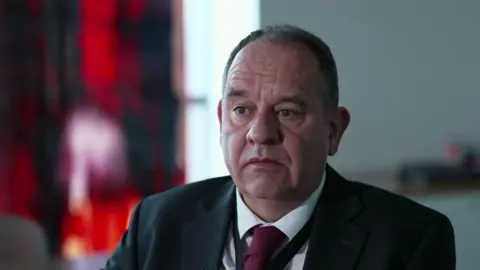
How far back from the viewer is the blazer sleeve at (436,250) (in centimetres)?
117

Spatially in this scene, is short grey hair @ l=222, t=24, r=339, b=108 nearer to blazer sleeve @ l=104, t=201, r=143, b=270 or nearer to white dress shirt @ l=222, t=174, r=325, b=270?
white dress shirt @ l=222, t=174, r=325, b=270

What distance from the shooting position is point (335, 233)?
4.00 feet

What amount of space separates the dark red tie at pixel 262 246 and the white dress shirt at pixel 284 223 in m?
0.02

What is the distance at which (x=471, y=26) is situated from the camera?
3.06 meters

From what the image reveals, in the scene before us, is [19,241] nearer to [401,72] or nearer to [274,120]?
[274,120]

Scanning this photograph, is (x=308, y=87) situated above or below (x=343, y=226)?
above

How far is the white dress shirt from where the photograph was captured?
1207 millimetres


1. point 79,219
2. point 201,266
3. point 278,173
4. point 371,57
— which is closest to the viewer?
point 278,173

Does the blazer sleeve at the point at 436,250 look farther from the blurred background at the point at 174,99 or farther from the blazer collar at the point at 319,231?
the blurred background at the point at 174,99

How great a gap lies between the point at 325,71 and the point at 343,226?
→ 284 millimetres

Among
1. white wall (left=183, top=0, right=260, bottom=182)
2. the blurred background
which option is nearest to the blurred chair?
the blurred background

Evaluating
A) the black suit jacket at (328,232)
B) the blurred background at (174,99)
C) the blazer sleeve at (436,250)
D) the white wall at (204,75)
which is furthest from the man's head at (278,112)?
the white wall at (204,75)

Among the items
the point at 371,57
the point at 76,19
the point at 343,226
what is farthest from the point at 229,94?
the point at 76,19

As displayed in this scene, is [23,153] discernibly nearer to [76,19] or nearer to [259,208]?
[76,19]
